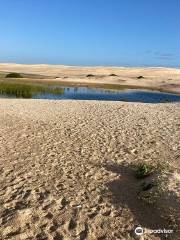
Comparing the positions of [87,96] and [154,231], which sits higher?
[154,231]

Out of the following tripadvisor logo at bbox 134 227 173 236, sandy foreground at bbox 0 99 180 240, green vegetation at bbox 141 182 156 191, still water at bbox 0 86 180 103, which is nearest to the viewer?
tripadvisor logo at bbox 134 227 173 236

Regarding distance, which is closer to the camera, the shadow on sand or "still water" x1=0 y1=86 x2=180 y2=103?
the shadow on sand

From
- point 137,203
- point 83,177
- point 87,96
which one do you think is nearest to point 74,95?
point 87,96

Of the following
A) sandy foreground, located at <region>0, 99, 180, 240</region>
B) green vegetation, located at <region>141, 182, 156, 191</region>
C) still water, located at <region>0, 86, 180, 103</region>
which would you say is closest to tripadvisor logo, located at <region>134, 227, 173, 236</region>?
sandy foreground, located at <region>0, 99, 180, 240</region>

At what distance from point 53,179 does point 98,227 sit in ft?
8.73

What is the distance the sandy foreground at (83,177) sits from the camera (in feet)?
22.6

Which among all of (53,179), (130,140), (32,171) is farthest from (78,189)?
(130,140)

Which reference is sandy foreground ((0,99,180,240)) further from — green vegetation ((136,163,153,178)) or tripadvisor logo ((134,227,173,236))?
green vegetation ((136,163,153,178))

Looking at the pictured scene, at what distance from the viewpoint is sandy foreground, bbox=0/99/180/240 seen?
22.6 ft

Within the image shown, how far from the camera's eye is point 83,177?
9406mm

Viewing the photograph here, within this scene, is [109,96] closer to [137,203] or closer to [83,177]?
[83,177]

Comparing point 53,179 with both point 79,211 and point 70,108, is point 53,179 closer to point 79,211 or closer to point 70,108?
point 79,211

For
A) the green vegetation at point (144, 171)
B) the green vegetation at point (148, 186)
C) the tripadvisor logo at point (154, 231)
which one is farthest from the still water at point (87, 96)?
the tripadvisor logo at point (154, 231)

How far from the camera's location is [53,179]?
30.2 ft
